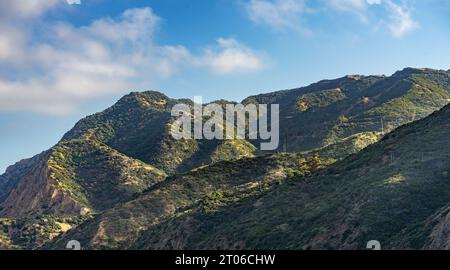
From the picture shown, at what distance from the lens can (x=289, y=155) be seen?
153875 mm

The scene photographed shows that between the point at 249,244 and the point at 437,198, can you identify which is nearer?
the point at 437,198

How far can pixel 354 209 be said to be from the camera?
70375 mm

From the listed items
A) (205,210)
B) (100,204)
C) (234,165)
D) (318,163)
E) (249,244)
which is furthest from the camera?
(100,204)

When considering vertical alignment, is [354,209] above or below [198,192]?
above

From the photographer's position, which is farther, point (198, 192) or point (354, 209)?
point (198, 192)

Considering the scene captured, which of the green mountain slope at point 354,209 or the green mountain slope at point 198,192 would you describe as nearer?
the green mountain slope at point 354,209

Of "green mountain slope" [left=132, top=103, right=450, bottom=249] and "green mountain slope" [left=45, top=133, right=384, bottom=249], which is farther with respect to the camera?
"green mountain slope" [left=45, top=133, right=384, bottom=249]

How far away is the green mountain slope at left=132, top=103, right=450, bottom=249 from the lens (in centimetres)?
6300

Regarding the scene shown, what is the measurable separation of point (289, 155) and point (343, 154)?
18.2 m

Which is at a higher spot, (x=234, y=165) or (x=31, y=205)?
(x=234, y=165)

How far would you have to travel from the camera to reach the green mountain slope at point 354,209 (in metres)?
63.0

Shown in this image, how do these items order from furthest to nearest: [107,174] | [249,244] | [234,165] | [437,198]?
[107,174] < [234,165] < [249,244] < [437,198]
